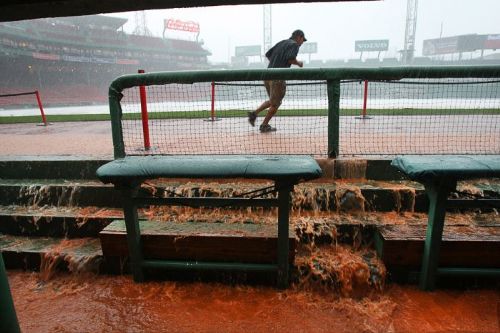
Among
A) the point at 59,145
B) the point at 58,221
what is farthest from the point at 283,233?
the point at 59,145

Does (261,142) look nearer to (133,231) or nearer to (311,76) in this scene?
(311,76)

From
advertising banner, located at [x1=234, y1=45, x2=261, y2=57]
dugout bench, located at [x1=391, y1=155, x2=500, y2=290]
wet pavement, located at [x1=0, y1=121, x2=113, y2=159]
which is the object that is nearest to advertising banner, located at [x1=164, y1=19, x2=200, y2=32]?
advertising banner, located at [x1=234, y1=45, x2=261, y2=57]

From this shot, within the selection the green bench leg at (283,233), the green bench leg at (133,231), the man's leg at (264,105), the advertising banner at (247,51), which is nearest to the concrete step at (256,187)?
the green bench leg at (133,231)

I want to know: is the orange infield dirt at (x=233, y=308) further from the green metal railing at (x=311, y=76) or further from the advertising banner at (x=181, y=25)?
the advertising banner at (x=181, y=25)

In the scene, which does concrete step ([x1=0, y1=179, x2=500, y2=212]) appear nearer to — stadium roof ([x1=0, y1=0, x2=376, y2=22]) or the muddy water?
the muddy water

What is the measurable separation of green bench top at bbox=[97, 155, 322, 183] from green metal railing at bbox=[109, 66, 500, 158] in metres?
1.03

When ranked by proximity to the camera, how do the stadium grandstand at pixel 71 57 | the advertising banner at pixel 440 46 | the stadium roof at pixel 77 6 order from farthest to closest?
the advertising banner at pixel 440 46 < the stadium grandstand at pixel 71 57 < the stadium roof at pixel 77 6

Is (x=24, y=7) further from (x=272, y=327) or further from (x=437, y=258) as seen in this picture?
(x=437, y=258)

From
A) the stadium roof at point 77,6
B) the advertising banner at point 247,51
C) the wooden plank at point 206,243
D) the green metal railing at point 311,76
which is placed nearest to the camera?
the stadium roof at point 77,6

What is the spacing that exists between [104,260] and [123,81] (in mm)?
1648

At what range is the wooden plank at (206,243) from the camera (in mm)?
2432

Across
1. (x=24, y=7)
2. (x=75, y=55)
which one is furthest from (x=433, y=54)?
(x=24, y=7)

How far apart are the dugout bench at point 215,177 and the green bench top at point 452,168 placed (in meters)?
0.61

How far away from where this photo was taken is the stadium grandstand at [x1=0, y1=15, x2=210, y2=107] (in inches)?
1128
